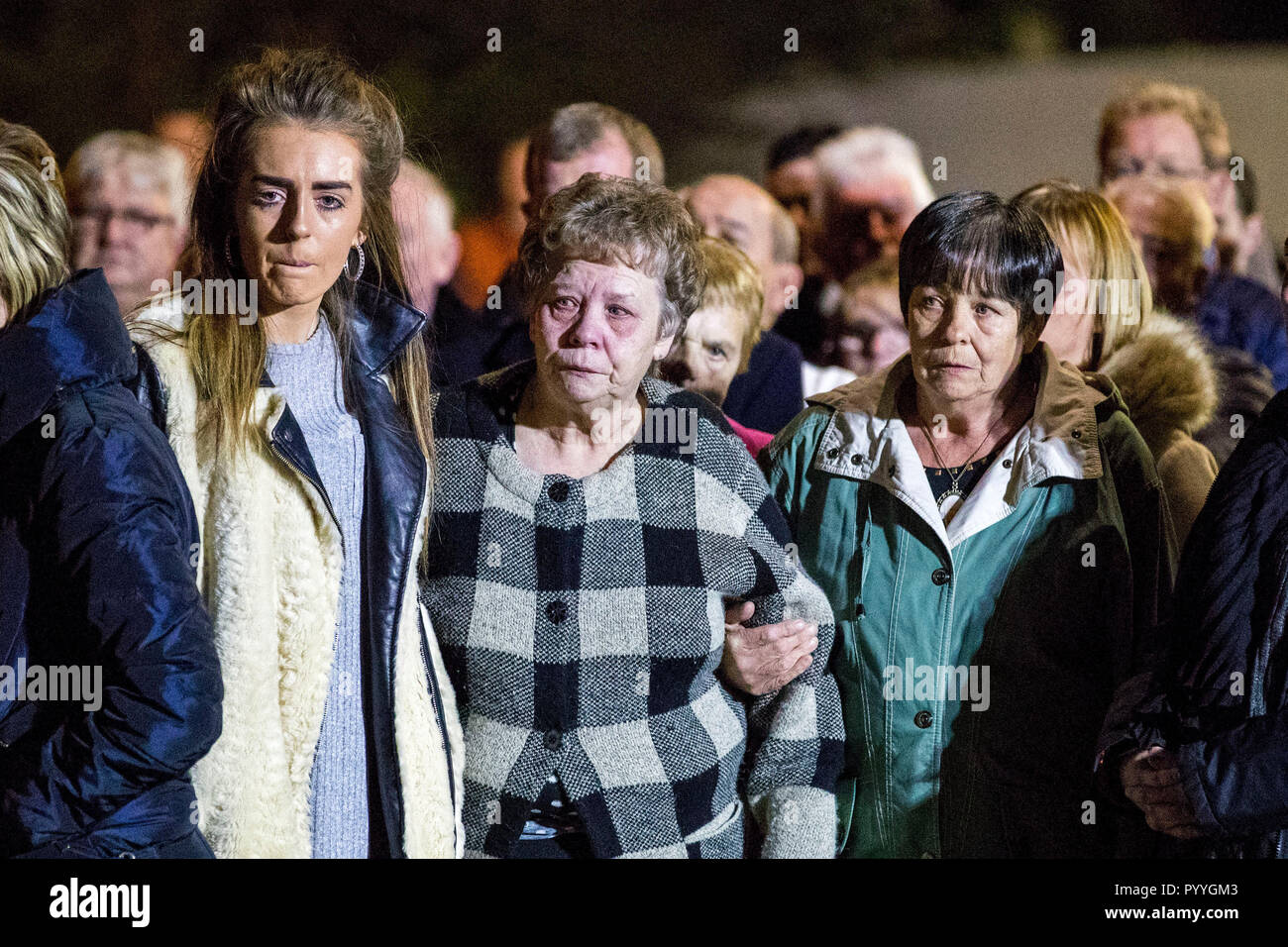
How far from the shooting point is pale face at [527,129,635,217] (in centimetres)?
313

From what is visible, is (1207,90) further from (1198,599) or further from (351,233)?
(351,233)

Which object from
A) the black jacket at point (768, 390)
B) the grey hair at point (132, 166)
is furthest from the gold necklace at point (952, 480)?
the grey hair at point (132, 166)

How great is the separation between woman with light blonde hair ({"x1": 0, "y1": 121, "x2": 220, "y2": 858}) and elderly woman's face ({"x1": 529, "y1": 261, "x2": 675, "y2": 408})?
623mm

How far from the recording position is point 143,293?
371 cm

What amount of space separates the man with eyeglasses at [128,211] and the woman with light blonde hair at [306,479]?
71.3 inches

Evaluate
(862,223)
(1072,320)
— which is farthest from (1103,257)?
(862,223)

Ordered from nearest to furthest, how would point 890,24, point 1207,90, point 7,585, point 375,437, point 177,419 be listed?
1. point 7,585
2. point 177,419
3. point 375,437
4. point 1207,90
5. point 890,24

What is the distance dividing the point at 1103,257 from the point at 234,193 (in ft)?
5.64

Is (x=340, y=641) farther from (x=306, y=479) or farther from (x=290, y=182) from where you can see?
(x=290, y=182)

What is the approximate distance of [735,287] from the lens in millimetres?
2760

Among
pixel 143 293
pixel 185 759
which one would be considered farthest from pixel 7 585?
pixel 143 293

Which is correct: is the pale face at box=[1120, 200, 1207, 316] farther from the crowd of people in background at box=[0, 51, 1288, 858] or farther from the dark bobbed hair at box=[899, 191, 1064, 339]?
the dark bobbed hair at box=[899, 191, 1064, 339]

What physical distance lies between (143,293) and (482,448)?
2.04 metres

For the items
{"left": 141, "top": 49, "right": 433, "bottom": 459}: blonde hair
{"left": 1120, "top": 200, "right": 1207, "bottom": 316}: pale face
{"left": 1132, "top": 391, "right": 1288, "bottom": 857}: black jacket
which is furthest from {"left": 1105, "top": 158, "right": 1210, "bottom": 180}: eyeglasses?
{"left": 141, "top": 49, "right": 433, "bottom": 459}: blonde hair
